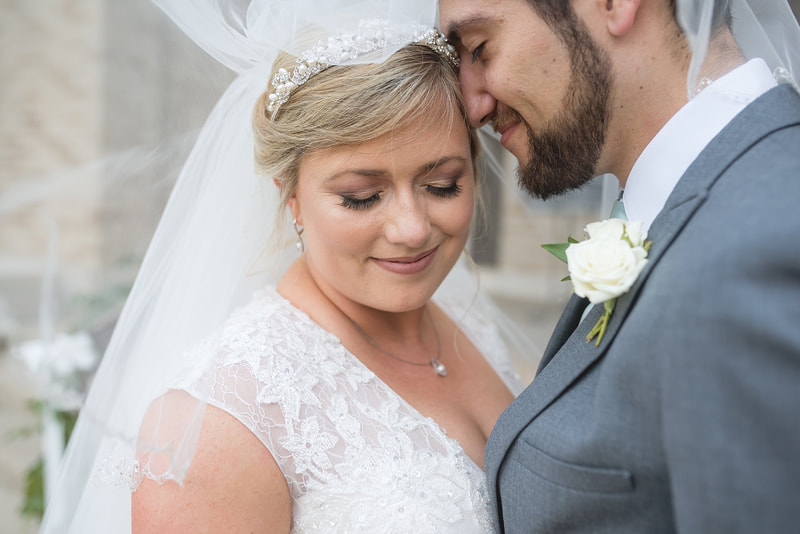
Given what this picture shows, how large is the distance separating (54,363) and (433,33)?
7.98ft

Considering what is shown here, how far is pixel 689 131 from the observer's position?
163 cm

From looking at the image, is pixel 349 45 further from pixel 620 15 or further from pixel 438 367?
pixel 438 367

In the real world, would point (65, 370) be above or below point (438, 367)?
below

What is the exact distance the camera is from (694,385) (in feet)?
3.95

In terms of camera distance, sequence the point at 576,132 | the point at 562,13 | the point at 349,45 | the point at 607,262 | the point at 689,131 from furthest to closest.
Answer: the point at 349,45, the point at 576,132, the point at 562,13, the point at 689,131, the point at 607,262

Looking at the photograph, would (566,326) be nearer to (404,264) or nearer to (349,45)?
(404,264)

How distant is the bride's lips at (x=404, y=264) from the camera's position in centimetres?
214

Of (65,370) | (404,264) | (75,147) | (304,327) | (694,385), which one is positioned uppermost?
(694,385)

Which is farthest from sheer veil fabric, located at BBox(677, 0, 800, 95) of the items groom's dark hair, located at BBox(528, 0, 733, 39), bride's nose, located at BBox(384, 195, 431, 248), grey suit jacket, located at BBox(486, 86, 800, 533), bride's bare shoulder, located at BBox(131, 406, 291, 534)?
bride's bare shoulder, located at BBox(131, 406, 291, 534)

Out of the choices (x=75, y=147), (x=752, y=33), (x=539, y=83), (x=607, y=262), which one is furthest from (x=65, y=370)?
(x=75, y=147)

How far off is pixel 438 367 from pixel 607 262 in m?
1.07

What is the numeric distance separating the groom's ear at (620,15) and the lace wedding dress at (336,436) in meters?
1.20

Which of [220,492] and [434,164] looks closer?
[220,492]

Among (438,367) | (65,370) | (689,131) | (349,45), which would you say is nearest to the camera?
(689,131)
